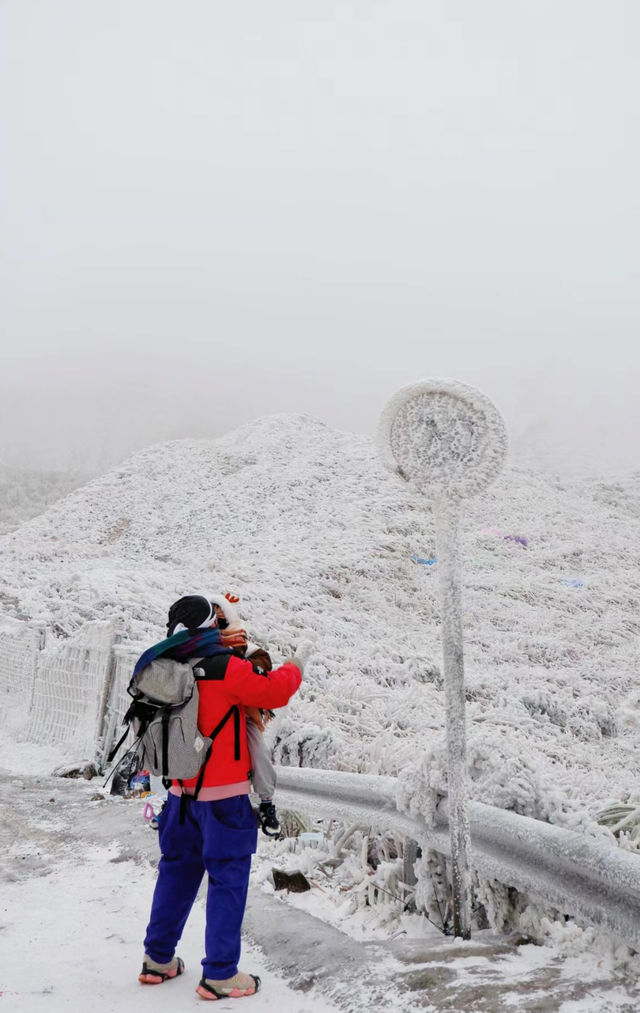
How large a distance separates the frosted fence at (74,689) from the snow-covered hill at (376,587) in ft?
2.53

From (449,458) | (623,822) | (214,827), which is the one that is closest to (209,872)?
(214,827)

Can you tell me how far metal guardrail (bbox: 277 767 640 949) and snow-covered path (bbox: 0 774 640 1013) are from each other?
23cm

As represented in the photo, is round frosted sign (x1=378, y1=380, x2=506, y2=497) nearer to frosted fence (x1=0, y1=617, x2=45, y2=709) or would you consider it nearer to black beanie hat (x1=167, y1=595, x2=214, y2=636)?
black beanie hat (x1=167, y1=595, x2=214, y2=636)

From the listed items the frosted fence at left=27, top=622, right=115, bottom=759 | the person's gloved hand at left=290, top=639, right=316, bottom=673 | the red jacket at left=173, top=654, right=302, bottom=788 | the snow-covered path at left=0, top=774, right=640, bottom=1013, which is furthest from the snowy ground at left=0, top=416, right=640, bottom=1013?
the red jacket at left=173, top=654, right=302, bottom=788

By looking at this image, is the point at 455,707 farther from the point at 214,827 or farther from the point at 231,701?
the point at 214,827

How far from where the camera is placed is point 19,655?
11.2 m

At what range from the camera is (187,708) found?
3100mm

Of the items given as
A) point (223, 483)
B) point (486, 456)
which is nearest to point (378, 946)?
point (486, 456)

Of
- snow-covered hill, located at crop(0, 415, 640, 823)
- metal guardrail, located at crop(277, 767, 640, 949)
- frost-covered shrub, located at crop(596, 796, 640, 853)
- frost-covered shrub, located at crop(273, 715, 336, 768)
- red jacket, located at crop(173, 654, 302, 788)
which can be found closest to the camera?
metal guardrail, located at crop(277, 767, 640, 949)

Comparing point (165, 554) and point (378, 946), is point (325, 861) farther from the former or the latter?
point (165, 554)

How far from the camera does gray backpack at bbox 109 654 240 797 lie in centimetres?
307

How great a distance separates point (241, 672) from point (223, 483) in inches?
1112

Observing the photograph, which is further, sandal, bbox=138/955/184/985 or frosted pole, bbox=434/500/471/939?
frosted pole, bbox=434/500/471/939

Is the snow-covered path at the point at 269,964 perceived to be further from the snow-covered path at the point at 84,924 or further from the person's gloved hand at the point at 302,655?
the person's gloved hand at the point at 302,655
